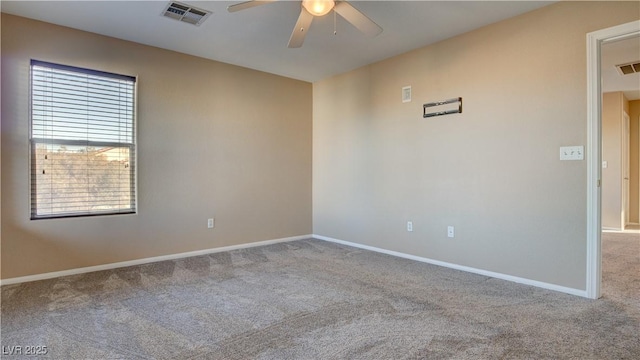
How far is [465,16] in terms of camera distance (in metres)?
3.08

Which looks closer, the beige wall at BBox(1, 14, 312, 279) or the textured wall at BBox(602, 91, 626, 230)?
the beige wall at BBox(1, 14, 312, 279)

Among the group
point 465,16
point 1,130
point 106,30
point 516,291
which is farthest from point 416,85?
point 1,130

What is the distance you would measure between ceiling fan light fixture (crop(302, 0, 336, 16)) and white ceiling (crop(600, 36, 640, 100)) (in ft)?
8.10

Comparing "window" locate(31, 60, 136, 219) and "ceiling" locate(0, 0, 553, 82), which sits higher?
"ceiling" locate(0, 0, 553, 82)

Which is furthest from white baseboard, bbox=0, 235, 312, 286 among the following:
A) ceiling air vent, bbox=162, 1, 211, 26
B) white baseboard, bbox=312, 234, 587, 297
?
ceiling air vent, bbox=162, 1, 211, 26

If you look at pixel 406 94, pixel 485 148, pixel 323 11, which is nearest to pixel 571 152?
pixel 485 148

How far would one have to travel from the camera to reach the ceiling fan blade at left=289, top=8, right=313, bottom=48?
7.78 feet

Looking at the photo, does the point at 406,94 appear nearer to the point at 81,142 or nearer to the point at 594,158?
the point at 594,158

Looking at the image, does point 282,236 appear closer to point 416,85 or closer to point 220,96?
point 220,96

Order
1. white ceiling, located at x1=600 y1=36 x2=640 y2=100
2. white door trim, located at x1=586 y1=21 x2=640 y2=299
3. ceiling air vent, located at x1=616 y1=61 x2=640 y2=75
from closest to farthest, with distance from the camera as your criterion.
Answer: white door trim, located at x1=586 y1=21 x2=640 y2=299 < white ceiling, located at x1=600 y1=36 x2=640 y2=100 < ceiling air vent, located at x1=616 y1=61 x2=640 y2=75

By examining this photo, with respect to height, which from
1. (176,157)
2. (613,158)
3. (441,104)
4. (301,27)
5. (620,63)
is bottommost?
(176,157)

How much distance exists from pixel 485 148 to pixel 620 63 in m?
2.70

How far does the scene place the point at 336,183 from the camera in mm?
5016

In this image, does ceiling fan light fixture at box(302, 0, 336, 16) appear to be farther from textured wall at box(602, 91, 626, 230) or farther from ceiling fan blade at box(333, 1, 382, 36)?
textured wall at box(602, 91, 626, 230)
